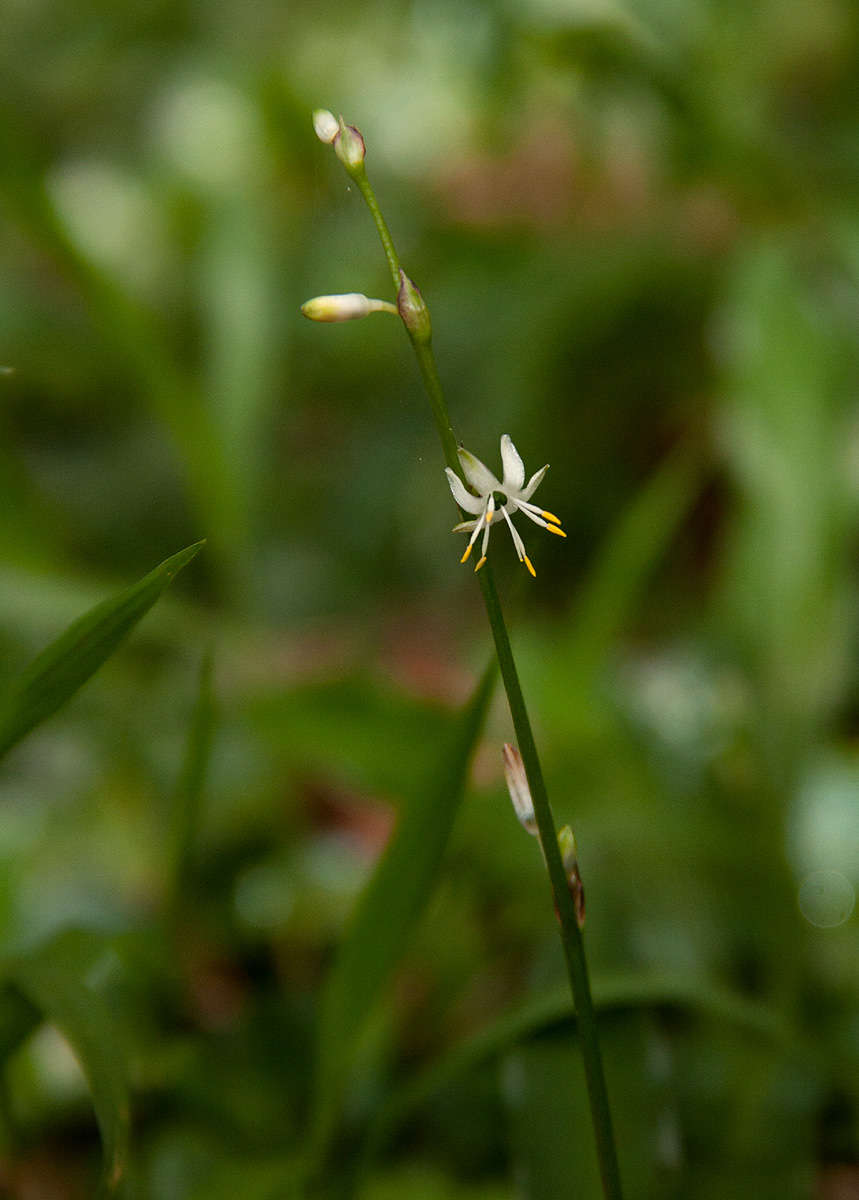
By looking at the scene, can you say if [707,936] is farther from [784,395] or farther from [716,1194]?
[784,395]

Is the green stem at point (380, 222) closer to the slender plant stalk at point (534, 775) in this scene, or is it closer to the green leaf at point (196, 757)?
the slender plant stalk at point (534, 775)

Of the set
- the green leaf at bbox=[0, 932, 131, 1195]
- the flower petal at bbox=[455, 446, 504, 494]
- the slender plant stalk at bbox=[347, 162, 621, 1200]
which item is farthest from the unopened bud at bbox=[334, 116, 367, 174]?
the green leaf at bbox=[0, 932, 131, 1195]

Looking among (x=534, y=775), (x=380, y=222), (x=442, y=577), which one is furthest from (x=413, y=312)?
(x=442, y=577)

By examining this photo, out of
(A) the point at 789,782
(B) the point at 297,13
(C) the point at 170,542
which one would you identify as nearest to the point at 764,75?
(B) the point at 297,13

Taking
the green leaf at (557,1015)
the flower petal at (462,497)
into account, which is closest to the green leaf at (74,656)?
the flower petal at (462,497)

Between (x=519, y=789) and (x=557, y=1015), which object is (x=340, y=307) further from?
(x=557, y=1015)

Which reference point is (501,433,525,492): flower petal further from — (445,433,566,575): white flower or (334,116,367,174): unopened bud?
A: (334,116,367,174): unopened bud
